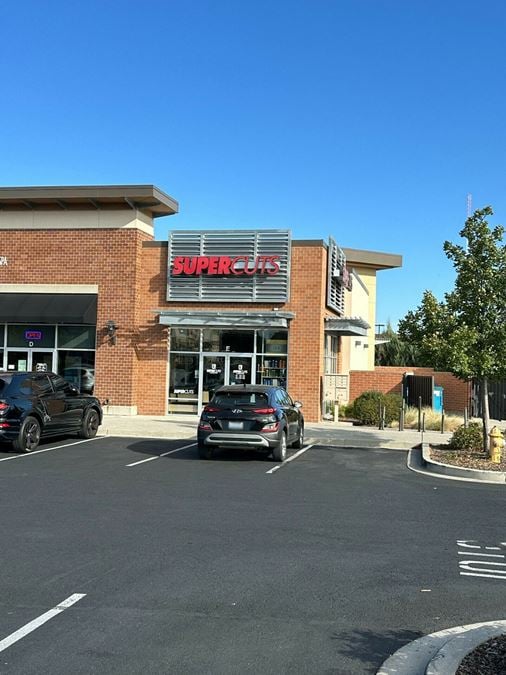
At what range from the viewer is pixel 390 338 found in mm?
46719

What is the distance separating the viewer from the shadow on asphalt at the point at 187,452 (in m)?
14.4

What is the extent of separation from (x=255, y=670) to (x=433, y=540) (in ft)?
13.4

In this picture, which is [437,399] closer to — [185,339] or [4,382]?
[185,339]

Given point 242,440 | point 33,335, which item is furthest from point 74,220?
point 242,440

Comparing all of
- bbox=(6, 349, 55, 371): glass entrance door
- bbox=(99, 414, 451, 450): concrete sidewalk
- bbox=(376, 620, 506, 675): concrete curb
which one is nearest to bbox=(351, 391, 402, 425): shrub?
bbox=(99, 414, 451, 450): concrete sidewalk

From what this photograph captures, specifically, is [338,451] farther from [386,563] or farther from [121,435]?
[386,563]

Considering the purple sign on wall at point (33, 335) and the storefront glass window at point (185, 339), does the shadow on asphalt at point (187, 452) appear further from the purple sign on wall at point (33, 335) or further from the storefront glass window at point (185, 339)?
the purple sign on wall at point (33, 335)

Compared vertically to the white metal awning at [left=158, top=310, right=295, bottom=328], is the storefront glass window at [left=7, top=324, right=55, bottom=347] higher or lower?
lower

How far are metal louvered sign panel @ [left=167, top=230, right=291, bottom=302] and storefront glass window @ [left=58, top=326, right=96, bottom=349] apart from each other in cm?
319

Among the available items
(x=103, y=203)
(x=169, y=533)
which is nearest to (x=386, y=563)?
(x=169, y=533)

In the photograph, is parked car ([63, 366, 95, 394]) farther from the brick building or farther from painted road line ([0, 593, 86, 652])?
painted road line ([0, 593, 86, 652])

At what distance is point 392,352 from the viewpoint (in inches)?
1815

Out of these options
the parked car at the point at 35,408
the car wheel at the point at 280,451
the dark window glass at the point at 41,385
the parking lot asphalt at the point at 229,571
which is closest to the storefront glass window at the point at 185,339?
the parked car at the point at 35,408

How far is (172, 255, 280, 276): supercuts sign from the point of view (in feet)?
74.9
